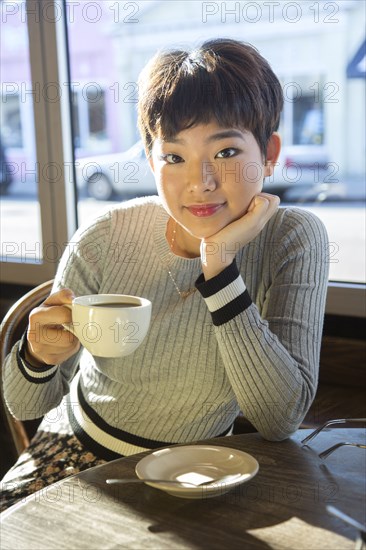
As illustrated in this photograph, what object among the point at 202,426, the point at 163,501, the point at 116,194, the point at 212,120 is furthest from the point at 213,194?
the point at 116,194

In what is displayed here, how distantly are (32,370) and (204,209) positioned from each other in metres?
0.49

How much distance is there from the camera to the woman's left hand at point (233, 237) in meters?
1.35

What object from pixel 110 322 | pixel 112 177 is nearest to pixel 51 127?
pixel 112 177

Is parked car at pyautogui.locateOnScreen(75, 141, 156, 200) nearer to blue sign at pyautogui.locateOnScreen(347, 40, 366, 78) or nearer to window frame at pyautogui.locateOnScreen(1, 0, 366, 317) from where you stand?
window frame at pyautogui.locateOnScreen(1, 0, 366, 317)

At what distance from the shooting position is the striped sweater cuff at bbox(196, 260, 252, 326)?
1312 millimetres

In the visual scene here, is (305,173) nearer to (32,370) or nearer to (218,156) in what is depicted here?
(218,156)

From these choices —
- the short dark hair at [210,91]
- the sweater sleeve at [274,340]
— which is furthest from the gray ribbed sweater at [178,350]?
the short dark hair at [210,91]

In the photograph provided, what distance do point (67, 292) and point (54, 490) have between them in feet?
1.25

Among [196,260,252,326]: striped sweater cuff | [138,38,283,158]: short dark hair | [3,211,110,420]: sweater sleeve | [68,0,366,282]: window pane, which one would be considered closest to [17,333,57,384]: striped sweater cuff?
[3,211,110,420]: sweater sleeve

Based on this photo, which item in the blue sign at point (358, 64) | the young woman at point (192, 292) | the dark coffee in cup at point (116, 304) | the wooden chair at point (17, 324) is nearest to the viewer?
the dark coffee in cup at point (116, 304)

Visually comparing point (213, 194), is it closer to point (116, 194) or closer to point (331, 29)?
point (331, 29)

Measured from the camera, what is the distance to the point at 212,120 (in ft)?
4.58

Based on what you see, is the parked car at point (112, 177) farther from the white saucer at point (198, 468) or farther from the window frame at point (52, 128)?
the white saucer at point (198, 468)

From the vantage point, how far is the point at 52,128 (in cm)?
245
